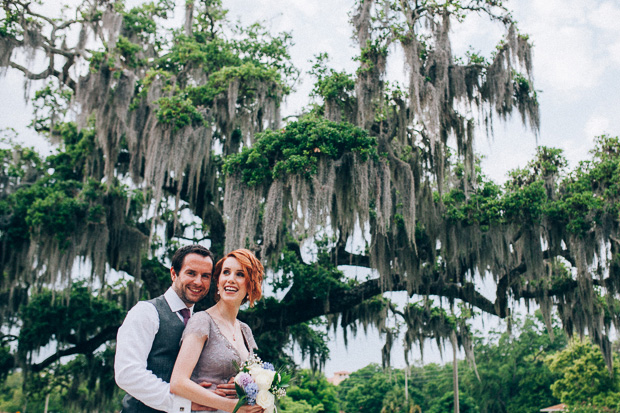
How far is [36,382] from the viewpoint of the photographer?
15.8 metres

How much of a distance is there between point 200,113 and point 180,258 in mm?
9866

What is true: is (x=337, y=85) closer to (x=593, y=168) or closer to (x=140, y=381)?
(x=593, y=168)

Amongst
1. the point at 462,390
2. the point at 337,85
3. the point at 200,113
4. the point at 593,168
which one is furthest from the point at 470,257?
the point at 462,390

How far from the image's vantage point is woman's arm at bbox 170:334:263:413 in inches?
82.0

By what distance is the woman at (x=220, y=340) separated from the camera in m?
2.11

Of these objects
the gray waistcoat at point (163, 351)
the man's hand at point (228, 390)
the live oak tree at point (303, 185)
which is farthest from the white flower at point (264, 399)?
the live oak tree at point (303, 185)

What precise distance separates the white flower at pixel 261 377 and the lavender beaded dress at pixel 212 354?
0.38 ft

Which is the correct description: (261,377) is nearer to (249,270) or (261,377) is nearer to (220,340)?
(220,340)

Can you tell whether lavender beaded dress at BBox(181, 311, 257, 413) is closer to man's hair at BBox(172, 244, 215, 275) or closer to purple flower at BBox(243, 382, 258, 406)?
purple flower at BBox(243, 382, 258, 406)

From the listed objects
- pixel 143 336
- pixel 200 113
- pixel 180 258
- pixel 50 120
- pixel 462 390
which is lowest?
pixel 462 390

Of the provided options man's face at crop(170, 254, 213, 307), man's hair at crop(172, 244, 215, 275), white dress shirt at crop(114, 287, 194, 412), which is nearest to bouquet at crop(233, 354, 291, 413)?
white dress shirt at crop(114, 287, 194, 412)

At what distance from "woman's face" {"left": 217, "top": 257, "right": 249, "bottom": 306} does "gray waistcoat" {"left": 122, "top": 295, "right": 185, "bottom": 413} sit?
245 millimetres

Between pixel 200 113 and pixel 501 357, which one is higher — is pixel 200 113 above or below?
above

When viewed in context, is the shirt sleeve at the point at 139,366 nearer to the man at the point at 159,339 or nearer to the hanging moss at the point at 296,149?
the man at the point at 159,339
